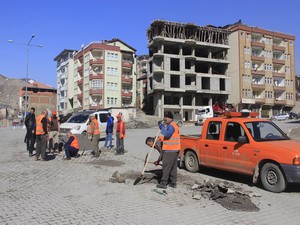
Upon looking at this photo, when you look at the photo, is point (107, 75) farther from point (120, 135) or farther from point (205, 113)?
point (120, 135)

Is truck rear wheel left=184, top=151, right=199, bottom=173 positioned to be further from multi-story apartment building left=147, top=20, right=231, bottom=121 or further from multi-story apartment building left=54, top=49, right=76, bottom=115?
multi-story apartment building left=54, top=49, right=76, bottom=115

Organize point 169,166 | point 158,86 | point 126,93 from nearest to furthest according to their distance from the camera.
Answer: point 169,166 < point 158,86 < point 126,93

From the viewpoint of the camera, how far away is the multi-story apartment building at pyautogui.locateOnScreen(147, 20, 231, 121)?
64125 millimetres

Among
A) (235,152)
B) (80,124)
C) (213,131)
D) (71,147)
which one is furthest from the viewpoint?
(80,124)

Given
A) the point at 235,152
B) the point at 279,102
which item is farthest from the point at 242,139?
the point at 279,102

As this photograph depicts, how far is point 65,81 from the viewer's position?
298 ft

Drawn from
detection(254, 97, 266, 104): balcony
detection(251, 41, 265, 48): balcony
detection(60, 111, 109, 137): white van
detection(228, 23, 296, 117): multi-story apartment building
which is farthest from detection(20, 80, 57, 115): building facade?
detection(60, 111, 109, 137): white van

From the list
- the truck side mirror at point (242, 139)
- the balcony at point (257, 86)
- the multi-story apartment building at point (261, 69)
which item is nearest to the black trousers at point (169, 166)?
the truck side mirror at point (242, 139)

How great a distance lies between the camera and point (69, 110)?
3415 inches

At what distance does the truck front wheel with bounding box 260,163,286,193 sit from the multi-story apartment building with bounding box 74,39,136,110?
63.7 meters

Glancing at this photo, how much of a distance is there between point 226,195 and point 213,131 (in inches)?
119

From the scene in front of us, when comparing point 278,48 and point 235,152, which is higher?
point 278,48

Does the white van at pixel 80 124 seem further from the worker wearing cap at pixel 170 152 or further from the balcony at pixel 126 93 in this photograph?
the balcony at pixel 126 93

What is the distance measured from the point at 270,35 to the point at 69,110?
54.1m
